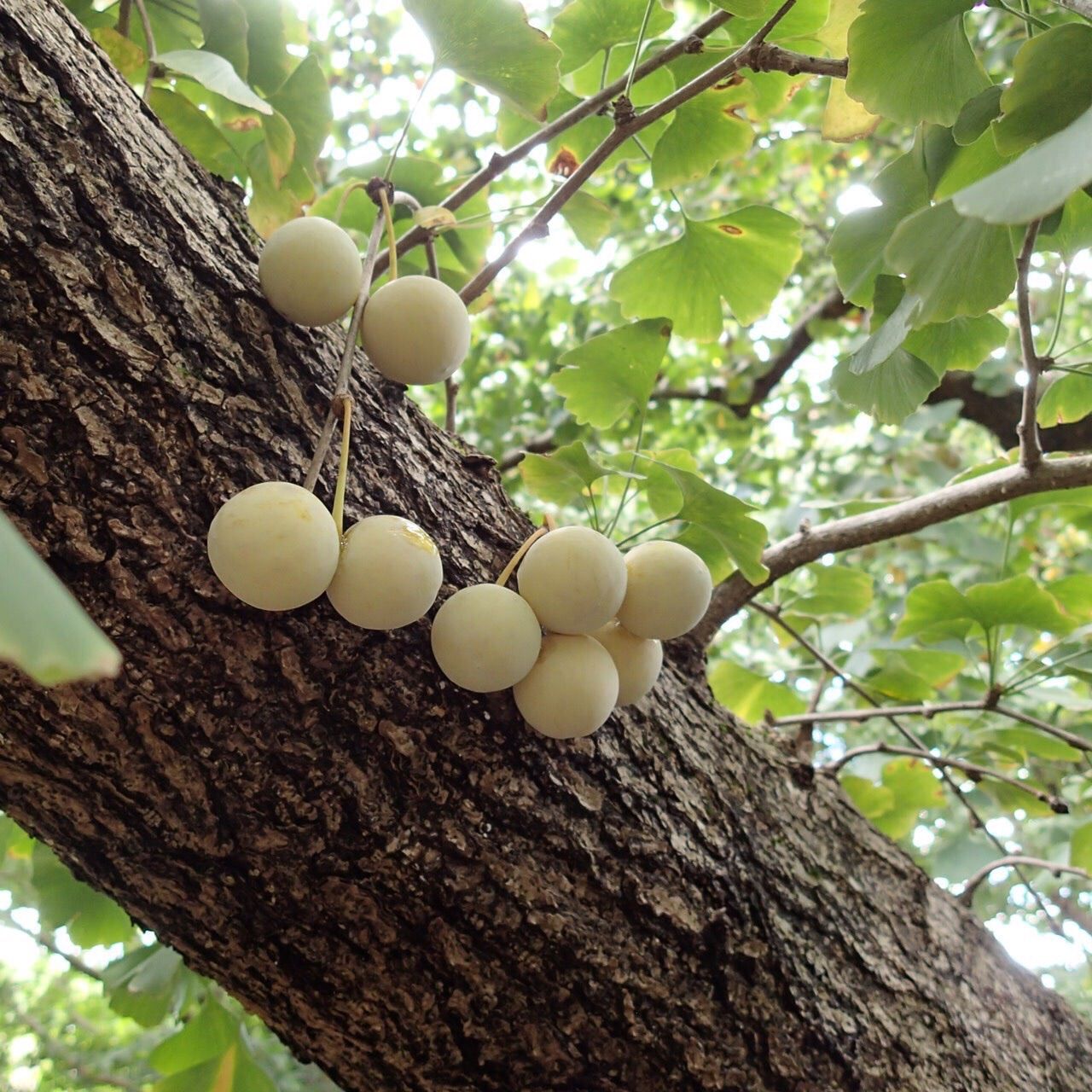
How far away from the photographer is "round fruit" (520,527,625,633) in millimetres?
773

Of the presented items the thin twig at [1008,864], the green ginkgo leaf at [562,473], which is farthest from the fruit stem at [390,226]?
the thin twig at [1008,864]

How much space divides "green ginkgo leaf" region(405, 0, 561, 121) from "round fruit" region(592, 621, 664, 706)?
60 centimetres

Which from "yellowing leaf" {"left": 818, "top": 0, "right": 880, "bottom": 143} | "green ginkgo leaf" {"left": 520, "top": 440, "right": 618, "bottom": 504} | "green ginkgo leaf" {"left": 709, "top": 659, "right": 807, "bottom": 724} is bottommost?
"green ginkgo leaf" {"left": 520, "top": 440, "right": 618, "bottom": 504}

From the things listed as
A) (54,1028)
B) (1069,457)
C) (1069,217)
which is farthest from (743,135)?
(54,1028)

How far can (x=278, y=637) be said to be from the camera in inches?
29.1

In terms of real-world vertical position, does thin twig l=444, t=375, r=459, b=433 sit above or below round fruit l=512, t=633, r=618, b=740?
above

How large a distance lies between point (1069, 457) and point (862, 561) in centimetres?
207

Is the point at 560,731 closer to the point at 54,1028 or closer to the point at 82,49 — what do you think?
the point at 82,49

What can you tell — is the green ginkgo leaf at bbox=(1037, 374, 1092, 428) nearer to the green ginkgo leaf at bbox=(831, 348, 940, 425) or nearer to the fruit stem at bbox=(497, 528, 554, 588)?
the green ginkgo leaf at bbox=(831, 348, 940, 425)

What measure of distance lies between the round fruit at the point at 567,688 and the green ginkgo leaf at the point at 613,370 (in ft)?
1.61

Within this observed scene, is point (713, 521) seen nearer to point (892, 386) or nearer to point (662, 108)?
point (892, 386)

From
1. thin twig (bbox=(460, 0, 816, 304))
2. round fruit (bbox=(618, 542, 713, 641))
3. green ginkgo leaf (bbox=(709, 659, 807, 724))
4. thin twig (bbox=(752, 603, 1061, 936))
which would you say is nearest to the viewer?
round fruit (bbox=(618, 542, 713, 641))

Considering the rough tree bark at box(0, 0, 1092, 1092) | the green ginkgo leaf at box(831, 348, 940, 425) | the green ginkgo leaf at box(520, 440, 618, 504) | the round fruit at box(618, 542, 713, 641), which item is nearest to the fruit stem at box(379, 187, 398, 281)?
the rough tree bark at box(0, 0, 1092, 1092)

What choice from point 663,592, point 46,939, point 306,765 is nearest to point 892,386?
point 663,592
